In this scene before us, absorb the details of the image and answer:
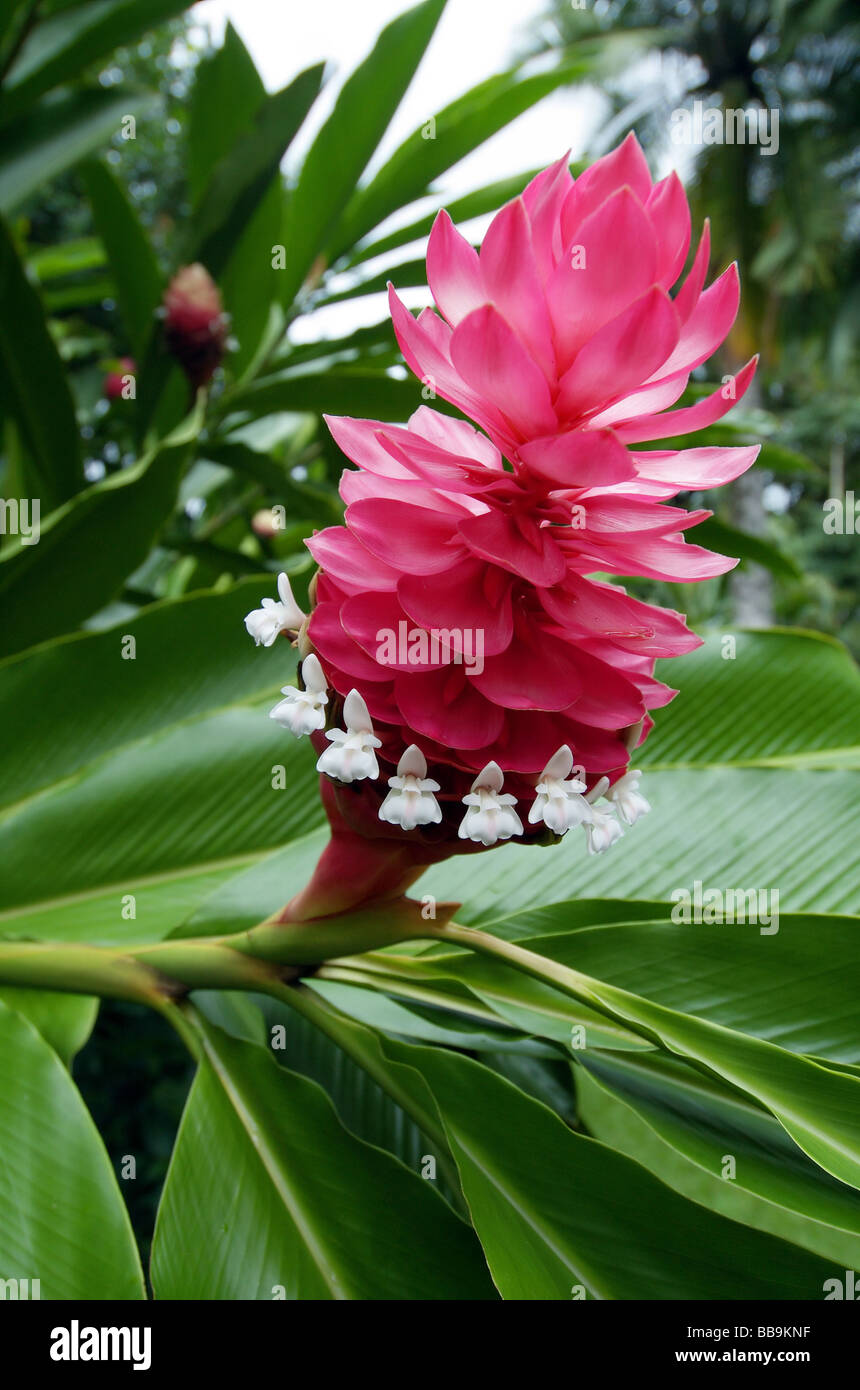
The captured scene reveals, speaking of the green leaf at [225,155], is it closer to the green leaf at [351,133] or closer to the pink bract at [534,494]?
the green leaf at [351,133]

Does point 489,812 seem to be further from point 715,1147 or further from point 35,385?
point 35,385

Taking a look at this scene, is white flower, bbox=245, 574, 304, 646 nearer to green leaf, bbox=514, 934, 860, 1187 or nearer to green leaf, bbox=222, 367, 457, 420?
green leaf, bbox=514, 934, 860, 1187

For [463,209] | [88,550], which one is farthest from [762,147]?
[88,550]

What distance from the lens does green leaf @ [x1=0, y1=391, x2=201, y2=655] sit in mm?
1107

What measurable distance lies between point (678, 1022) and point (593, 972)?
0.17 meters

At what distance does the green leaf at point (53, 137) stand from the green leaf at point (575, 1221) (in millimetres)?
1736

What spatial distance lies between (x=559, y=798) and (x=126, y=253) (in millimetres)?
1753

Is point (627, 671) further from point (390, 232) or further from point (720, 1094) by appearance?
point (390, 232)

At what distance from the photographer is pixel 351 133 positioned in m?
1.73

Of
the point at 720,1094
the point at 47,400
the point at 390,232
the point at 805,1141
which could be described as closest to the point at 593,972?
the point at 720,1094

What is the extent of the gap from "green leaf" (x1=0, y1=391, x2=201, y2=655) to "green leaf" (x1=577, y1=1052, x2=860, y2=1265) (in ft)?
2.55

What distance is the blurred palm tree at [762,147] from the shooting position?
513 inches

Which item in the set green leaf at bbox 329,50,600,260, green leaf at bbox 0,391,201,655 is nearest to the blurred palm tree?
green leaf at bbox 329,50,600,260

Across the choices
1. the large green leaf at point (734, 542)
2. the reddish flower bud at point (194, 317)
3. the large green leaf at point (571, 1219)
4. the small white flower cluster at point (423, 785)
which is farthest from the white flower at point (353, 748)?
the reddish flower bud at point (194, 317)
